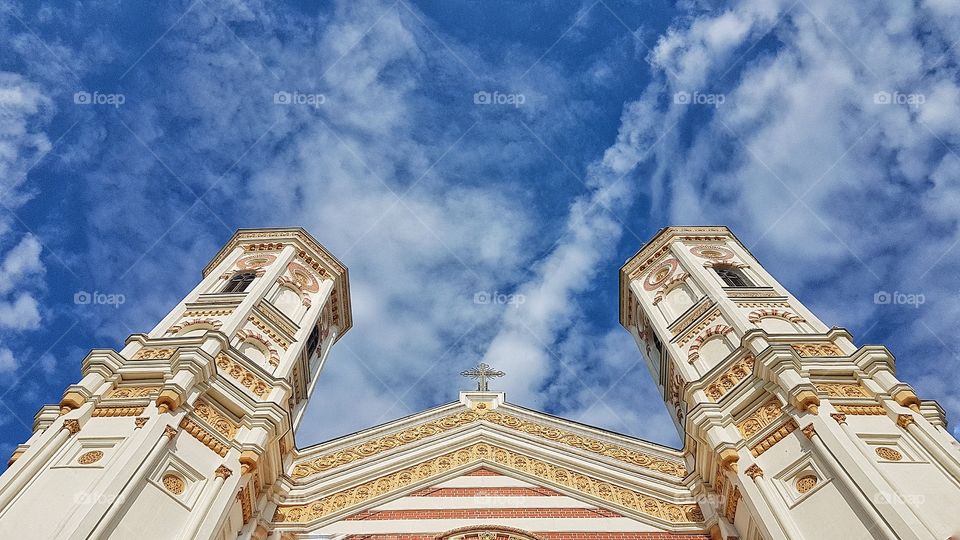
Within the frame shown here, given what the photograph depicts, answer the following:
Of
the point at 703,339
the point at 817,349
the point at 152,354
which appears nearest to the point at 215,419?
the point at 152,354

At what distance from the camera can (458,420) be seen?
16.5 meters

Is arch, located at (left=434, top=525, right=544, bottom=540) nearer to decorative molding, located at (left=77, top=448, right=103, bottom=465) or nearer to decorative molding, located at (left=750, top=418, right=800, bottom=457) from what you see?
decorative molding, located at (left=750, top=418, right=800, bottom=457)

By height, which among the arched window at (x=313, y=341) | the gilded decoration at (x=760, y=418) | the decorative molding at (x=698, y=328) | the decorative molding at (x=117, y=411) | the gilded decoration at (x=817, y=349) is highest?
the arched window at (x=313, y=341)

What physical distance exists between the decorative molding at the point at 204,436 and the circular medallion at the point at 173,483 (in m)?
0.96

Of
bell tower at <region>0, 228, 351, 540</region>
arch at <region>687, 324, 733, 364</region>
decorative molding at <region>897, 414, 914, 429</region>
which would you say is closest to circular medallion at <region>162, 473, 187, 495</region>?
bell tower at <region>0, 228, 351, 540</region>

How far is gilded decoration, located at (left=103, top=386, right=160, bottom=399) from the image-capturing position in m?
13.1

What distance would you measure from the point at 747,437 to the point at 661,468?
2319mm

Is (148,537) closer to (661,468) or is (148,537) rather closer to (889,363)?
(661,468)

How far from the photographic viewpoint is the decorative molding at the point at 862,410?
1269 cm

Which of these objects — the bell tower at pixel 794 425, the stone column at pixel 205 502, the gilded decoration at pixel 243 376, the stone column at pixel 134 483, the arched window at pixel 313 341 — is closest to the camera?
the stone column at pixel 134 483

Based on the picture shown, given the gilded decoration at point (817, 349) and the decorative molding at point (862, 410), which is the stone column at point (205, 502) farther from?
the gilded decoration at point (817, 349)

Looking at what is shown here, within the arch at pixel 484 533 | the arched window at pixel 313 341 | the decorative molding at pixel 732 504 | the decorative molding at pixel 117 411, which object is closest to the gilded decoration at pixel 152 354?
the decorative molding at pixel 117 411

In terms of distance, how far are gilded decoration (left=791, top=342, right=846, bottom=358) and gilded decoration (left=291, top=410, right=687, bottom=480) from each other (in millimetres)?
3554

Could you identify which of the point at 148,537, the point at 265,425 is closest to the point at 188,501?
the point at 148,537
